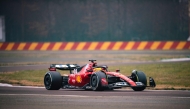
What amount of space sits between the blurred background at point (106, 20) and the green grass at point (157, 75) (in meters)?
12.1

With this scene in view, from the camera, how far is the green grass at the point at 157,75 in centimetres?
2322

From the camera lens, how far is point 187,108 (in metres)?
14.4

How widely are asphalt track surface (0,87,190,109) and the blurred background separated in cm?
2436

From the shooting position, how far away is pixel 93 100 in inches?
645

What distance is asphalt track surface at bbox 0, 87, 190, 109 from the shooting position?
15.0 m

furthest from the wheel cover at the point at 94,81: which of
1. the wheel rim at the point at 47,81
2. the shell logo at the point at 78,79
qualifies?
the wheel rim at the point at 47,81

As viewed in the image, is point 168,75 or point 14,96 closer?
point 14,96

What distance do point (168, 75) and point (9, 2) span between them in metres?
21.3

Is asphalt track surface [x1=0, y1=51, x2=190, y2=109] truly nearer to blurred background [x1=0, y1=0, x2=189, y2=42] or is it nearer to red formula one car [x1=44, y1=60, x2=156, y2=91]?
red formula one car [x1=44, y1=60, x2=156, y2=91]

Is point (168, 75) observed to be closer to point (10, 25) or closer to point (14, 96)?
point (14, 96)

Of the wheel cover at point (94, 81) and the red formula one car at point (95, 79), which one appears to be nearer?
the red formula one car at point (95, 79)

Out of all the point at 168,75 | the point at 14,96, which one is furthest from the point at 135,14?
the point at 14,96

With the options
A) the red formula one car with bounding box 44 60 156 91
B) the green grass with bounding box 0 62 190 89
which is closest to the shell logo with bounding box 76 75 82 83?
the red formula one car with bounding box 44 60 156 91

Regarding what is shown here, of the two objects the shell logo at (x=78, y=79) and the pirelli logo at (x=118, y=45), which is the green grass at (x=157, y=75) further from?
the pirelli logo at (x=118, y=45)
